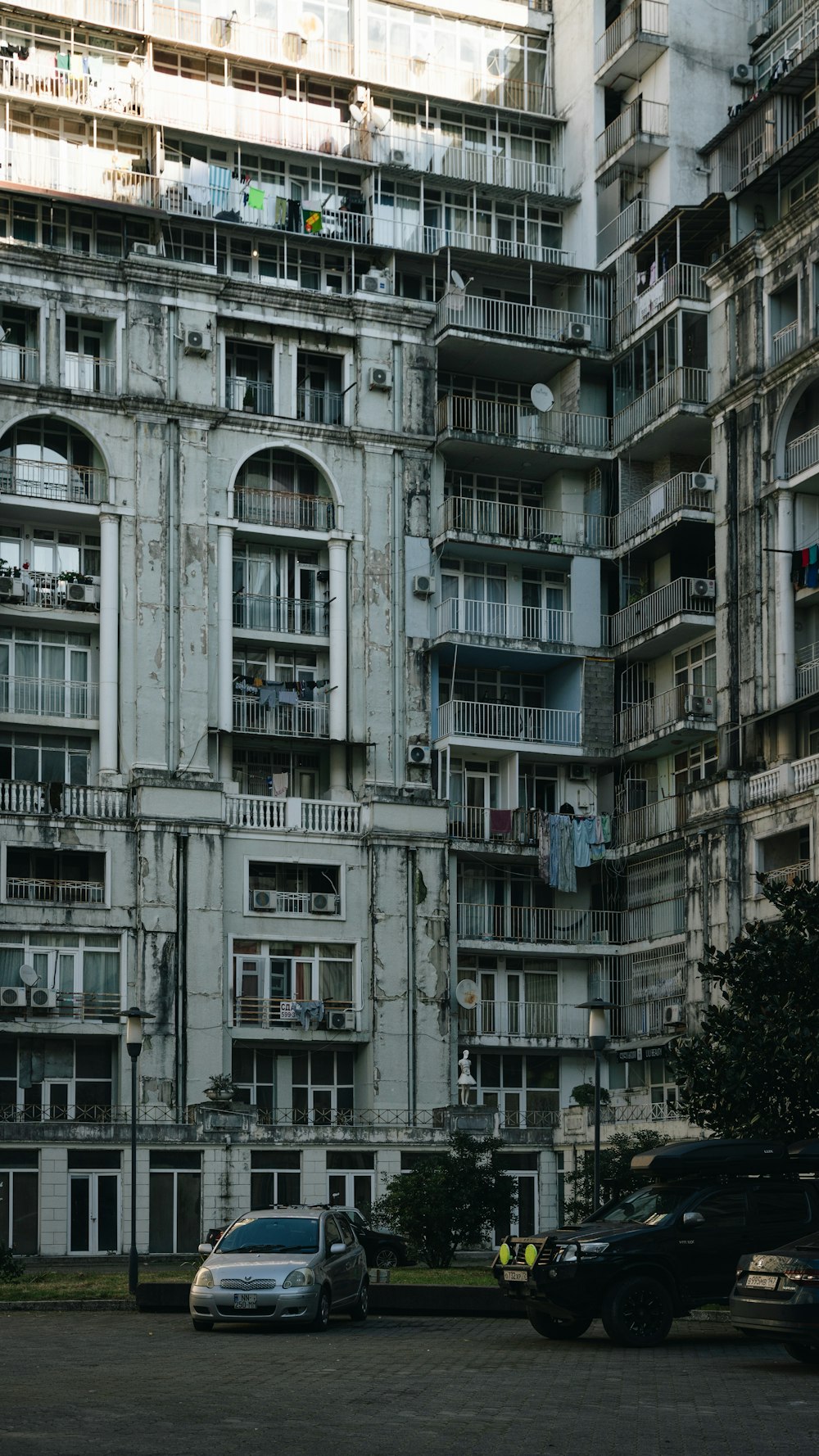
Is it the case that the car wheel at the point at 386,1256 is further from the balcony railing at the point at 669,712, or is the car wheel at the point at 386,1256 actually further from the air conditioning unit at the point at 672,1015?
the balcony railing at the point at 669,712

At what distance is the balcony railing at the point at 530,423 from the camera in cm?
5750

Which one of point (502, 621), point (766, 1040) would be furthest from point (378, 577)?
point (766, 1040)

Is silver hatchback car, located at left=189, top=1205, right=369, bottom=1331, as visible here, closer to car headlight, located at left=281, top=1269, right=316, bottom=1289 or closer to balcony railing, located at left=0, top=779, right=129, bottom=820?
car headlight, located at left=281, top=1269, right=316, bottom=1289

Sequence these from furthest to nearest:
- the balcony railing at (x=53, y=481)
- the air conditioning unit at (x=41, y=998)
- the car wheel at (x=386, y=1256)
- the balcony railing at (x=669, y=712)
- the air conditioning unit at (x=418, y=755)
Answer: the air conditioning unit at (x=418, y=755)
the balcony railing at (x=669, y=712)
the balcony railing at (x=53, y=481)
the air conditioning unit at (x=41, y=998)
the car wheel at (x=386, y=1256)

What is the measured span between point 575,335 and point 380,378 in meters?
6.02

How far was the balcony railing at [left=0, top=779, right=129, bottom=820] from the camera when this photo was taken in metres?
49.5

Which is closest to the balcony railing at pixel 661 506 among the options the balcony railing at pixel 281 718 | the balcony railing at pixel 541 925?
the balcony railing at pixel 281 718

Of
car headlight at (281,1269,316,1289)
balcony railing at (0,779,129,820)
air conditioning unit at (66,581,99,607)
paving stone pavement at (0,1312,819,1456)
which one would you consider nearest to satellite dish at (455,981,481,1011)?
balcony railing at (0,779,129,820)

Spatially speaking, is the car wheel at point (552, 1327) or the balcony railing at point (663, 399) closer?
the car wheel at point (552, 1327)

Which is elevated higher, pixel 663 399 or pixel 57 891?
pixel 663 399

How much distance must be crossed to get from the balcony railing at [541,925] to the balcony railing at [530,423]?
43.3ft

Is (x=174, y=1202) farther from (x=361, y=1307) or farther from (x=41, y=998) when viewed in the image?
(x=361, y=1307)

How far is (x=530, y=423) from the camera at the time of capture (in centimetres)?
5791

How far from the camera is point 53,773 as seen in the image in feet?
170
